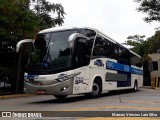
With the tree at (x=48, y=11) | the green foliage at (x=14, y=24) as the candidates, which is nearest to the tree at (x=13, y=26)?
the green foliage at (x=14, y=24)

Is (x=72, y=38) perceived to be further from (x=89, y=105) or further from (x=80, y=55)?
(x=89, y=105)

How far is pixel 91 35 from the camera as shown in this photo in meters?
17.5

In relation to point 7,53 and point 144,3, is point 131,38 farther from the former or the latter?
point 7,53

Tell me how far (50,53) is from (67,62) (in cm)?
96

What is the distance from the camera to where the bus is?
15336 millimetres

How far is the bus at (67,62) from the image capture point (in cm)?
1534

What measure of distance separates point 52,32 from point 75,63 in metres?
2.00

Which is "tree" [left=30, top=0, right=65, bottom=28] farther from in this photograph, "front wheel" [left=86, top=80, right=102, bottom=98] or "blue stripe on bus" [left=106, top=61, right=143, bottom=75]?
"front wheel" [left=86, top=80, right=102, bottom=98]

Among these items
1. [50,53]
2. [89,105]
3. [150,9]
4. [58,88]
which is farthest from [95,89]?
[150,9]

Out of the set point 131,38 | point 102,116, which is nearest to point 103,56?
point 102,116

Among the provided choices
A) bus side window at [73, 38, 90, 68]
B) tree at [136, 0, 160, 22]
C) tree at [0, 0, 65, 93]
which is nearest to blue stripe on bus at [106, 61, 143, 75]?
bus side window at [73, 38, 90, 68]

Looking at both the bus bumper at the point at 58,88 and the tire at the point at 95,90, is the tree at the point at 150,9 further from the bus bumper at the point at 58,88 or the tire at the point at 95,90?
the bus bumper at the point at 58,88

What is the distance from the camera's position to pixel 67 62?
606 inches

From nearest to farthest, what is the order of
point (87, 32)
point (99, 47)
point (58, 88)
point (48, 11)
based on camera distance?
point (58, 88)
point (87, 32)
point (99, 47)
point (48, 11)
